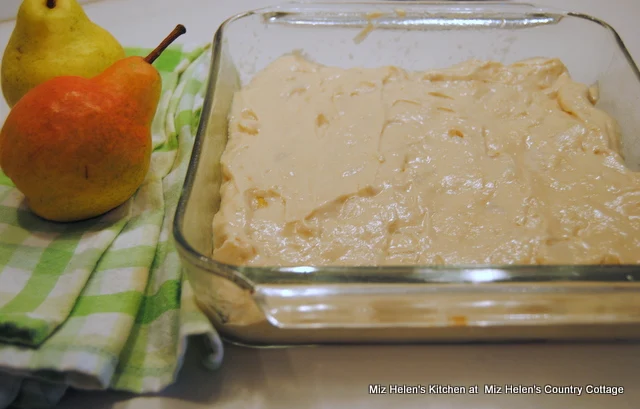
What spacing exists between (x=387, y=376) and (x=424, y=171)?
0.33 metres

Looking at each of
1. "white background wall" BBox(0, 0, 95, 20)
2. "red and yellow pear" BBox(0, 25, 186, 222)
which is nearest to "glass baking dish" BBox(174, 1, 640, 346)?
"red and yellow pear" BBox(0, 25, 186, 222)

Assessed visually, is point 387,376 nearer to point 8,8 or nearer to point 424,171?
point 424,171

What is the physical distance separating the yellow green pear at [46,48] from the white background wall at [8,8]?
1.73 feet

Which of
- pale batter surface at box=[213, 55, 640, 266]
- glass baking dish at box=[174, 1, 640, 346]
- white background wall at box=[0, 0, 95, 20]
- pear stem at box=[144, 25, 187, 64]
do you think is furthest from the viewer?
white background wall at box=[0, 0, 95, 20]

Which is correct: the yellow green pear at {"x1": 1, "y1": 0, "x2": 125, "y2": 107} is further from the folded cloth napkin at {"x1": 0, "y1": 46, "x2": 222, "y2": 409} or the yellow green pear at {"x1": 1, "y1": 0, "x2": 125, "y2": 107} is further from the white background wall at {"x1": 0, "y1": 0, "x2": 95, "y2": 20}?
the white background wall at {"x1": 0, "y1": 0, "x2": 95, "y2": 20}

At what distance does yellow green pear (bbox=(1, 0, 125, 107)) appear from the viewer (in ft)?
2.88

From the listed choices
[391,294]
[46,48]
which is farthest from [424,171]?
[46,48]

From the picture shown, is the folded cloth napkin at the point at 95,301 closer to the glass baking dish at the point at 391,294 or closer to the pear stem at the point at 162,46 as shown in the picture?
the glass baking dish at the point at 391,294

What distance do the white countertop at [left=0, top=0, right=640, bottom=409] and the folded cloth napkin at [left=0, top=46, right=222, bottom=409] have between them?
1.3 inches

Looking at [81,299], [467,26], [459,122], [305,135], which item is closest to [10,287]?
[81,299]

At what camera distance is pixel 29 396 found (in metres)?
0.62

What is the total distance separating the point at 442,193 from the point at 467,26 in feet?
1.52

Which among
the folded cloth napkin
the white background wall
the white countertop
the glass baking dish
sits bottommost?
the white countertop

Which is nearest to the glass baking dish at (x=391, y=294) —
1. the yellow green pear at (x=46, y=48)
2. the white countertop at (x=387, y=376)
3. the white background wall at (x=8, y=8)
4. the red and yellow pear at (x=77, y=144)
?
the white countertop at (x=387, y=376)
